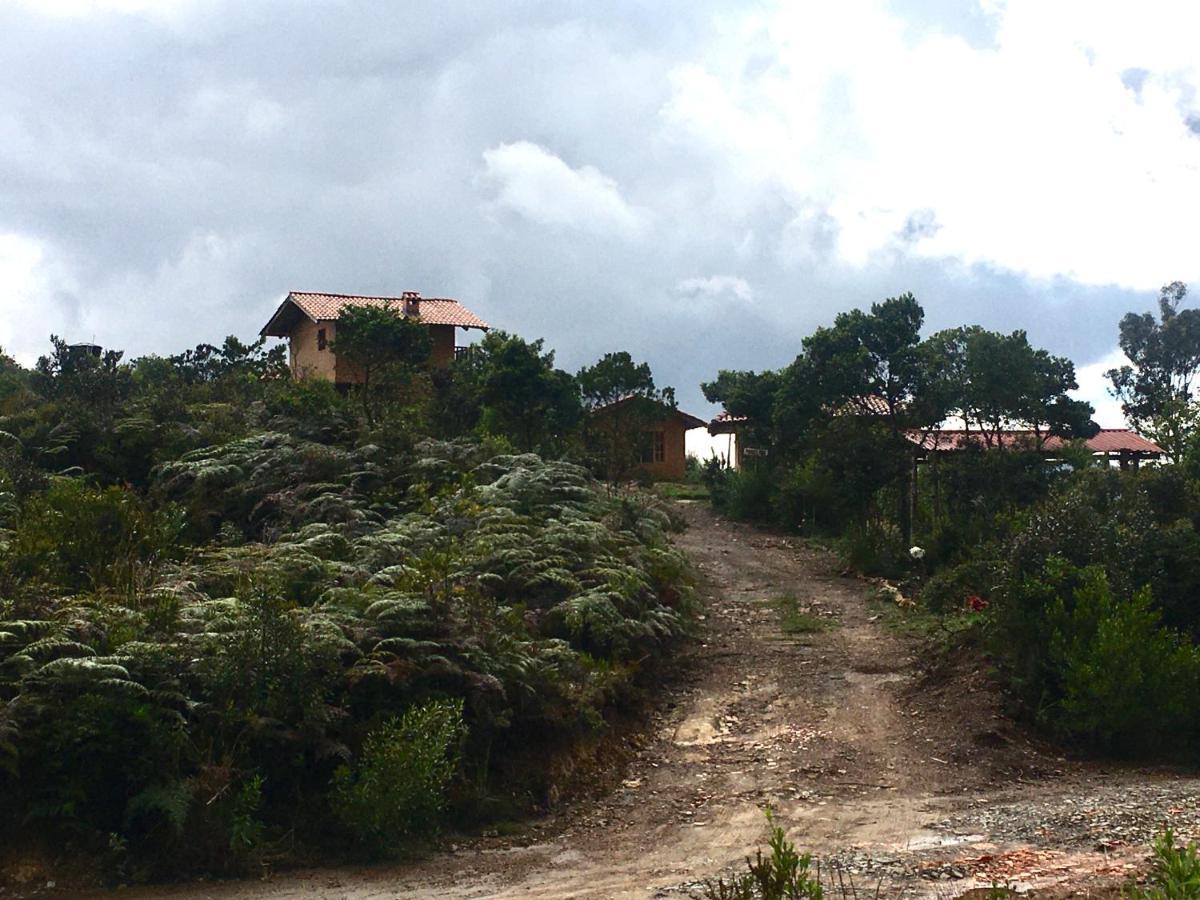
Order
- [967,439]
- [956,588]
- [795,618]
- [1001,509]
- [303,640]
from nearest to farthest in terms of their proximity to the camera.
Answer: [303,640] < [956,588] < [795,618] < [1001,509] < [967,439]

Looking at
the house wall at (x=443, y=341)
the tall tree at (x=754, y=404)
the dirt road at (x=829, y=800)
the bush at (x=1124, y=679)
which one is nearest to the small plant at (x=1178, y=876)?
the dirt road at (x=829, y=800)

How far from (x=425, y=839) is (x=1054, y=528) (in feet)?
28.0

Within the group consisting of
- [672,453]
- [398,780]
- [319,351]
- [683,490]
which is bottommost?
[398,780]

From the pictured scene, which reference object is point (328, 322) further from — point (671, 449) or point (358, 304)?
point (671, 449)

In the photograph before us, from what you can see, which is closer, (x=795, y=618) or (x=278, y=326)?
(x=795, y=618)

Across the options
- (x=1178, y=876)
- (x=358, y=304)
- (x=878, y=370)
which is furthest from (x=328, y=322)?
(x=1178, y=876)

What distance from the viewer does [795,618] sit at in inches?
715

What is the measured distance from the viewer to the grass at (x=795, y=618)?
17475 millimetres

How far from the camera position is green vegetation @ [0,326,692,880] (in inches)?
341

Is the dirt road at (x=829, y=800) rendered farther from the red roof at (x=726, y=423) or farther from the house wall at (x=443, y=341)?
the house wall at (x=443, y=341)

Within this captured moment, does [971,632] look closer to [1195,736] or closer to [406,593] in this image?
[1195,736]

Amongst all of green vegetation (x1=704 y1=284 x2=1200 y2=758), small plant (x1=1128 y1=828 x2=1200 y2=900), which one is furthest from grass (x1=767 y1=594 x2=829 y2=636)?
small plant (x1=1128 y1=828 x2=1200 y2=900)

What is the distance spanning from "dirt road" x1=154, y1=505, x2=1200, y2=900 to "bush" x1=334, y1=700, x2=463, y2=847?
34 centimetres

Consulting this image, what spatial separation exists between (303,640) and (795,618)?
9.99 metres
